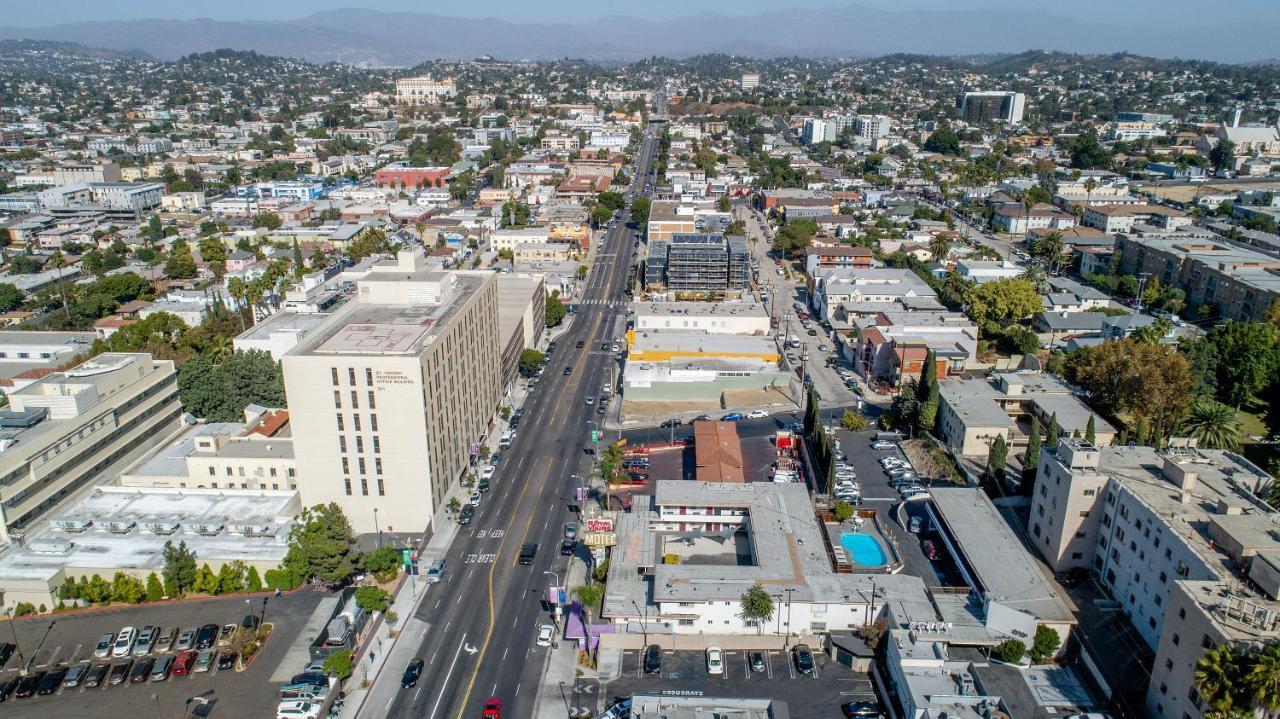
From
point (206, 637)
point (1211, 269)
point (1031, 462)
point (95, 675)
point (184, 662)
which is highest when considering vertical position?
point (1211, 269)

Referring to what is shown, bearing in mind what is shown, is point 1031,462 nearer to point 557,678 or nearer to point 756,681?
point 756,681

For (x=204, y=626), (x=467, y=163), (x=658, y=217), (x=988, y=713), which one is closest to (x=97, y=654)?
(x=204, y=626)

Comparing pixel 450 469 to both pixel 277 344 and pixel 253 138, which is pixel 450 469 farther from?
pixel 253 138

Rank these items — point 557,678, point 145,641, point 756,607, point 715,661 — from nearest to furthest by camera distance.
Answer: point 557,678, point 715,661, point 756,607, point 145,641

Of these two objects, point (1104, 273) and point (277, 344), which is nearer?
point (277, 344)

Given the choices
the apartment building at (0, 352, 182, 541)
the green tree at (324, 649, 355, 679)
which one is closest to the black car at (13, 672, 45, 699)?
the green tree at (324, 649, 355, 679)

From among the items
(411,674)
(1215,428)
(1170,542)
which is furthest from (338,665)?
(1215,428)

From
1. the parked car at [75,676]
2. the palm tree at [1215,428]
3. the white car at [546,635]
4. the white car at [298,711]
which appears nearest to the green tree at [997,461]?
the palm tree at [1215,428]

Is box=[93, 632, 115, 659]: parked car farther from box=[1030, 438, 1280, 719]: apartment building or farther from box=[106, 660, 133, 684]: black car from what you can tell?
box=[1030, 438, 1280, 719]: apartment building
